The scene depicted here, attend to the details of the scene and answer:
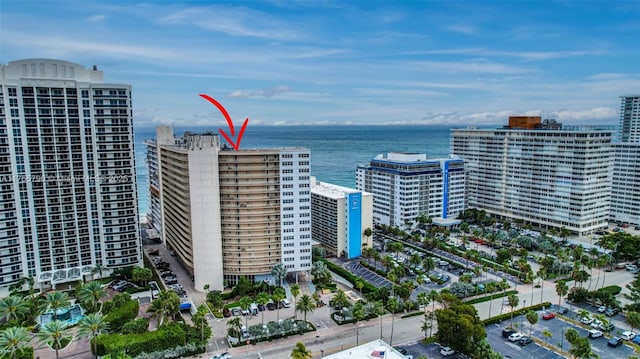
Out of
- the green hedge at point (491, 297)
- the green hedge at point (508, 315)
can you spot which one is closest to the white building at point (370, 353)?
the green hedge at point (508, 315)

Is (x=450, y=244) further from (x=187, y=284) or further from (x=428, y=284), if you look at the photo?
(x=187, y=284)

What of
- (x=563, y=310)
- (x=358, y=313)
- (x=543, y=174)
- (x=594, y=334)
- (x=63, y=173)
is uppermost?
(x=63, y=173)

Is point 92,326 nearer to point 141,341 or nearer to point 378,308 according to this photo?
point 141,341

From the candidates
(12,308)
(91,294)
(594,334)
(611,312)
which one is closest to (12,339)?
(12,308)

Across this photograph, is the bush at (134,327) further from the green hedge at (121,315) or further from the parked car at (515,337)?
the parked car at (515,337)

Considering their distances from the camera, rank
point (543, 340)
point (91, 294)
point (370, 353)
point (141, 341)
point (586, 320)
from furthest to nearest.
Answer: point (586, 320) → point (91, 294) → point (543, 340) → point (141, 341) → point (370, 353)

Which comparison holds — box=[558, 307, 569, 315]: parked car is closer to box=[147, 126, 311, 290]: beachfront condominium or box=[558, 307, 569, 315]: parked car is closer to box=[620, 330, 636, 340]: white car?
box=[620, 330, 636, 340]: white car
